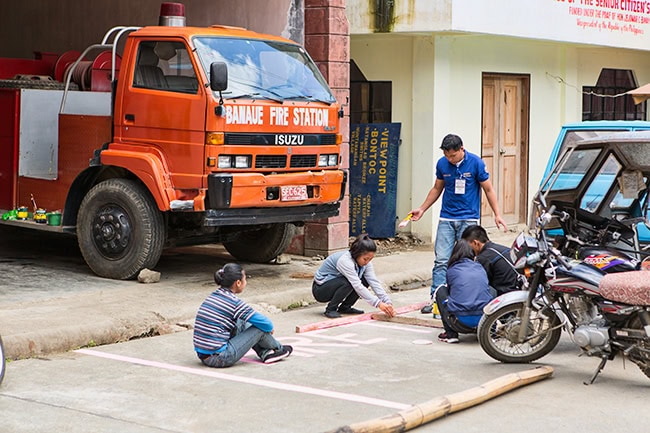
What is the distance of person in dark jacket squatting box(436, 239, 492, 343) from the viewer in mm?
9117

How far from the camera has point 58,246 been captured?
14453mm

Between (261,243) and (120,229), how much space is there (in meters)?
2.12

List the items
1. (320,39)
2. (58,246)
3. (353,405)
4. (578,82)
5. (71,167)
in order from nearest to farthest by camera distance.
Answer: (353,405), (71,167), (320,39), (58,246), (578,82)

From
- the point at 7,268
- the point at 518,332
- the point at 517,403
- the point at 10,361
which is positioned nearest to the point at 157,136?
the point at 7,268

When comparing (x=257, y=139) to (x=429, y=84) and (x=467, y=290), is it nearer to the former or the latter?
(x=467, y=290)

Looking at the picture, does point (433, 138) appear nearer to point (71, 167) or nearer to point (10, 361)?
point (71, 167)

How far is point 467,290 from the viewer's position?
913 cm

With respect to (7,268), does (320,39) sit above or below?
above

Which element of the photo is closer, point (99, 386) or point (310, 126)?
point (99, 386)

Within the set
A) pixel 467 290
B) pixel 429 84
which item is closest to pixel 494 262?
pixel 467 290

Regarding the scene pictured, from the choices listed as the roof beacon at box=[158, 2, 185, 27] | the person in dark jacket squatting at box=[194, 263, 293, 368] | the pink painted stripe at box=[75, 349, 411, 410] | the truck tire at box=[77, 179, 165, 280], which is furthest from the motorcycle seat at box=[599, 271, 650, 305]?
the roof beacon at box=[158, 2, 185, 27]

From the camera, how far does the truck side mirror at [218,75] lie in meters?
10.6

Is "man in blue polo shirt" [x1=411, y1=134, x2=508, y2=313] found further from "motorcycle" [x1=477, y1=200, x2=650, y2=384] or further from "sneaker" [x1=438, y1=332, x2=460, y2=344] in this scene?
"motorcycle" [x1=477, y1=200, x2=650, y2=384]

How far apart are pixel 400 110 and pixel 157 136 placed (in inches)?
218
